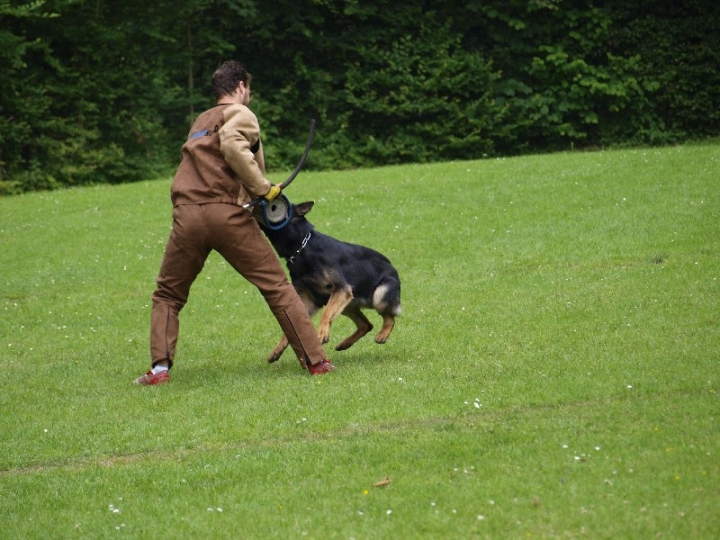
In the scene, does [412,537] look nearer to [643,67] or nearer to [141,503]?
[141,503]

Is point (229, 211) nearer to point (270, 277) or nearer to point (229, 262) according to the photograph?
point (229, 262)

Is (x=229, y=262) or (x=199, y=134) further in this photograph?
(x=199, y=134)

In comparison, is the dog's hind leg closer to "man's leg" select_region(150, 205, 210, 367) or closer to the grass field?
the grass field

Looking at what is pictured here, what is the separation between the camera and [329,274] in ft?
28.9

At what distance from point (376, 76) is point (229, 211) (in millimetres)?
18922

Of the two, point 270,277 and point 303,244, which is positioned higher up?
point 303,244

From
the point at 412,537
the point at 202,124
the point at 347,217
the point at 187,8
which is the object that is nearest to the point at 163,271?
the point at 202,124

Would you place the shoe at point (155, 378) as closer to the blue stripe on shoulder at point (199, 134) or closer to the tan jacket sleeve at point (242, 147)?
the tan jacket sleeve at point (242, 147)

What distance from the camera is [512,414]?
685cm

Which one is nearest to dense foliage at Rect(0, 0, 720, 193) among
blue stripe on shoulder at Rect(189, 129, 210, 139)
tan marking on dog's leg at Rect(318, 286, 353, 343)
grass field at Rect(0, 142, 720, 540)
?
grass field at Rect(0, 142, 720, 540)

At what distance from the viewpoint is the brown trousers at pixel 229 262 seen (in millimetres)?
8227

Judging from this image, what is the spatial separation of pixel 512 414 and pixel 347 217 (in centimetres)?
1030

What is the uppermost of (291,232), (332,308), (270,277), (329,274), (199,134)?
(199,134)

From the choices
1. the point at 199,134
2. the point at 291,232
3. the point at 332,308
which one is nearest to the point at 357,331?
the point at 332,308
